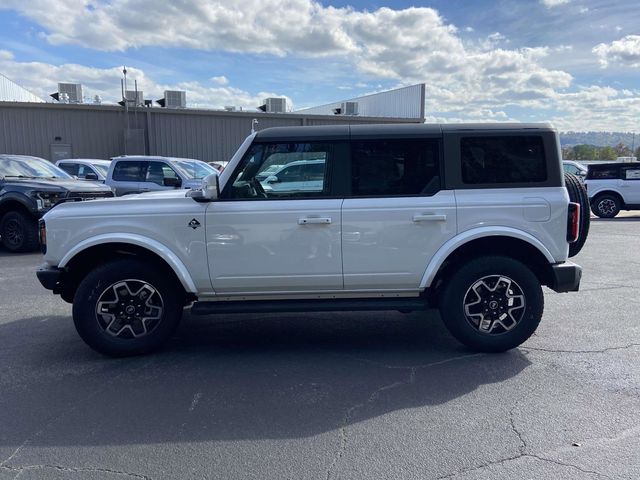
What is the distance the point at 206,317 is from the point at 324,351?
1750 millimetres

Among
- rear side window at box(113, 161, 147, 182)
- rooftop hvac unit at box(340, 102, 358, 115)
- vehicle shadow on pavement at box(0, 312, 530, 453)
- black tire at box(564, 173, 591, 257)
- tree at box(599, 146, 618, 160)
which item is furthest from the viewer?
tree at box(599, 146, 618, 160)

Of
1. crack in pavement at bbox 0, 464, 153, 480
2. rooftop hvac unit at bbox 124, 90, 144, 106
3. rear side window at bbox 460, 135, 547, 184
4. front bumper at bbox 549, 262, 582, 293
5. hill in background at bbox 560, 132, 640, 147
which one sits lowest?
crack in pavement at bbox 0, 464, 153, 480

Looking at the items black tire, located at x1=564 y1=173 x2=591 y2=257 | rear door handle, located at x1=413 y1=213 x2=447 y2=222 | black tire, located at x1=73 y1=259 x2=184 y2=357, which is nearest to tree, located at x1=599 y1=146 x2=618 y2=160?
black tire, located at x1=564 y1=173 x2=591 y2=257

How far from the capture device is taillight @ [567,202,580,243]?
4.37 m

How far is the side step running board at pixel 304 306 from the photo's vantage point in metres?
4.33

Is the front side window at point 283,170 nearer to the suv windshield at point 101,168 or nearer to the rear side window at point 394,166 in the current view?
the rear side window at point 394,166

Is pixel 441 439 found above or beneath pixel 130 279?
beneath

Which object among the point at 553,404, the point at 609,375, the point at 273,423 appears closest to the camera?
the point at 273,423

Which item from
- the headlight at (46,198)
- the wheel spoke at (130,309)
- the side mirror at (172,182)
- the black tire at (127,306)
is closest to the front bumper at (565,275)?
the black tire at (127,306)

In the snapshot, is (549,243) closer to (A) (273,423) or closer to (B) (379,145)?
(B) (379,145)

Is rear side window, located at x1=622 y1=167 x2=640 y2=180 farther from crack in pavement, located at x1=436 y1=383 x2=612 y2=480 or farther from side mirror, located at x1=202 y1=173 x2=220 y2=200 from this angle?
side mirror, located at x1=202 y1=173 x2=220 y2=200

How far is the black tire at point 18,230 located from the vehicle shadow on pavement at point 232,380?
509 cm

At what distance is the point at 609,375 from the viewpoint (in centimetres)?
402

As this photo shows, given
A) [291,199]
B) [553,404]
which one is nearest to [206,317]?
[291,199]
